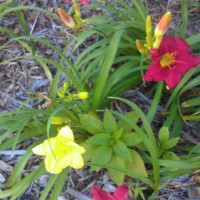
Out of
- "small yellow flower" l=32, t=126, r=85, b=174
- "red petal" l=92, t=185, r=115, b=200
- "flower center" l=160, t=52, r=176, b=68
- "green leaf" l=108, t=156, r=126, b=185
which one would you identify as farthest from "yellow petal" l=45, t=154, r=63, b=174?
"flower center" l=160, t=52, r=176, b=68

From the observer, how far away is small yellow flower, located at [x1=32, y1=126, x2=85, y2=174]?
1.55 m

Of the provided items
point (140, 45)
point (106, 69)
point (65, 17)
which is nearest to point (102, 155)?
point (106, 69)

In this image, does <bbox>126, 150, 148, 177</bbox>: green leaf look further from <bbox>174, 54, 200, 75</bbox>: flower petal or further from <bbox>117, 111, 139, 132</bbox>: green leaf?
<bbox>174, 54, 200, 75</bbox>: flower petal

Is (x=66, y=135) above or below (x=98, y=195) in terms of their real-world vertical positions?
above

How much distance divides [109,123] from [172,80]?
1.13 ft

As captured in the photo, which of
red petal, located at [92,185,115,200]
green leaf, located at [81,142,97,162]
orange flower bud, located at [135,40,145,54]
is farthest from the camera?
green leaf, located at [81,142,97,162]

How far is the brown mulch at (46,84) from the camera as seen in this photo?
1.84m

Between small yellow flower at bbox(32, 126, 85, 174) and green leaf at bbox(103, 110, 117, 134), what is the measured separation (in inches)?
8.9

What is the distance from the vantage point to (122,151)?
169cm

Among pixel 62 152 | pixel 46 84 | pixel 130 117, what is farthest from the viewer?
pixel 46 84

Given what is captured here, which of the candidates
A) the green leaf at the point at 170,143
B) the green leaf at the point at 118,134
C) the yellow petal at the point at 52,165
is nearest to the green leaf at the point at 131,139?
the green leaf at the point at 118,134

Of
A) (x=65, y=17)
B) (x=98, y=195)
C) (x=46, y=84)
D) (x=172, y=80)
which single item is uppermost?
(x=65, y=17)

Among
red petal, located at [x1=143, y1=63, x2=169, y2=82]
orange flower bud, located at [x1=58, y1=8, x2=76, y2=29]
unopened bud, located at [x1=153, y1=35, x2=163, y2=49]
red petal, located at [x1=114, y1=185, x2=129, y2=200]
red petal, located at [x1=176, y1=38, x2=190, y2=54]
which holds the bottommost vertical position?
red petal, located at [x1=114, y1=185, x2=129, y2=200]

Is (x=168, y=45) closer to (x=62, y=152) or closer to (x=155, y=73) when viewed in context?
(x=155, y=73)
